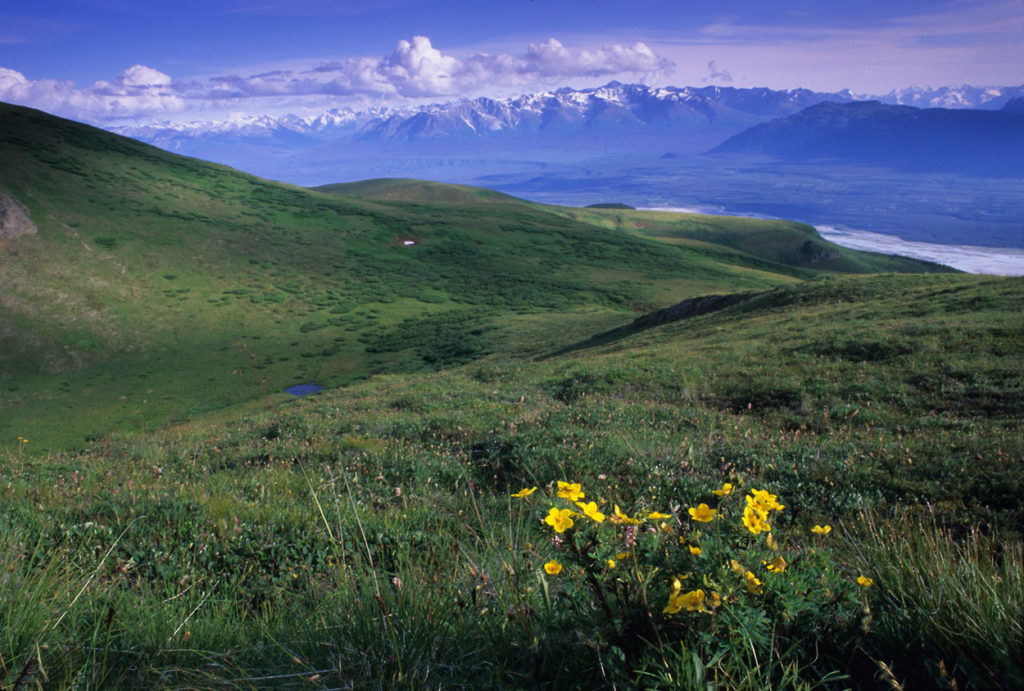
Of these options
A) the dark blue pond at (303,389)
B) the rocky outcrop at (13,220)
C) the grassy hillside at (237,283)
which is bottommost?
the dark blue pond at (303,389)

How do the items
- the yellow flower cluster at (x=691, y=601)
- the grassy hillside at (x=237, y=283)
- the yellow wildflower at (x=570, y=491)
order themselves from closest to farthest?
the yellow flower cluster at (x=691, y=601), the yellow wildflower at (x=570, y=491), the grassy hillside at (x=237, y=283)

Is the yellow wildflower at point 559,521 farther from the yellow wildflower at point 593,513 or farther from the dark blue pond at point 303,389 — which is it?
the dark blue pond at point 303,389

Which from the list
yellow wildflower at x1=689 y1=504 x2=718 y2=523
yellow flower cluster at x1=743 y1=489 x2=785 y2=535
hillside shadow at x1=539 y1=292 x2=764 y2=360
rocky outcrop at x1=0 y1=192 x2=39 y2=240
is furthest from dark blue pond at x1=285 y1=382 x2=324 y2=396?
rocky outcrop at x1=0 y1=192 x2=39 y2=240

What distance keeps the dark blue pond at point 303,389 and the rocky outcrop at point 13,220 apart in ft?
128

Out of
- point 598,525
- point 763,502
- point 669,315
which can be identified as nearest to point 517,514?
point 598,525

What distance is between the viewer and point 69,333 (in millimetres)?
45062

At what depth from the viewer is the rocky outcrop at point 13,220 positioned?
5428 cm

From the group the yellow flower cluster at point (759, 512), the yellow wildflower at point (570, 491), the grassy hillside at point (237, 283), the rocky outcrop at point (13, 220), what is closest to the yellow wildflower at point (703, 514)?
the yellow flower cluster at point (759, 512)

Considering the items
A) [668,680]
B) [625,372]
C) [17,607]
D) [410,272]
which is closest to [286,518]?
[17,607]

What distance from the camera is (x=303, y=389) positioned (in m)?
38.6

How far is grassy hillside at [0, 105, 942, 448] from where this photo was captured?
39.7 m

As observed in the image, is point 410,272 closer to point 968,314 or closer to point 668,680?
point 968,314

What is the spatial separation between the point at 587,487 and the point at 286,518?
2774mm

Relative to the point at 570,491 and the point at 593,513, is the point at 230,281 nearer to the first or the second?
the point at 570,491
